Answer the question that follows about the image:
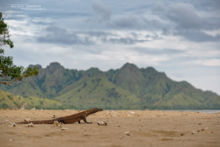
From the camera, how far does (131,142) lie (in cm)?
895

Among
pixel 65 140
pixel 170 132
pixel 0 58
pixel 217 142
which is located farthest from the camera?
pixel 0 58

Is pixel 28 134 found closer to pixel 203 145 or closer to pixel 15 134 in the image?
pixel 15 134

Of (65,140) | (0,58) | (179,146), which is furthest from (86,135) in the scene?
(0,58)

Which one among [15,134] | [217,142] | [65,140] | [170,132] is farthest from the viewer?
[170,132]

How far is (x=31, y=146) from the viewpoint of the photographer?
8.00 metres

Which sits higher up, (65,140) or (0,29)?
(0,29)

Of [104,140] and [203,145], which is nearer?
[203,145]

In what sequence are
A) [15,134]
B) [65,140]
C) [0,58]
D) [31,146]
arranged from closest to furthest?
[31,146] → [65,140] → [15,134] → [0,58]

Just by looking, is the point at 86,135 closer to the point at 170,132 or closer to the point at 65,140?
the point at 65,140

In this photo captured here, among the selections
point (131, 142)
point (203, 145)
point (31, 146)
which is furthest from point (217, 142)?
point (31, 146)

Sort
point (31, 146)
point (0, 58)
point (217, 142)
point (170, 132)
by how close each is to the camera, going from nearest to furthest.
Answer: point (31, 146)
point (217, 142)
point (170, 132)
point (0, 58)

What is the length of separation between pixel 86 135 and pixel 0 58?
21111mm

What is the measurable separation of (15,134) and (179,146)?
5795 millimetres

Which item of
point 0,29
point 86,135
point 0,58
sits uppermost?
point 0,29
